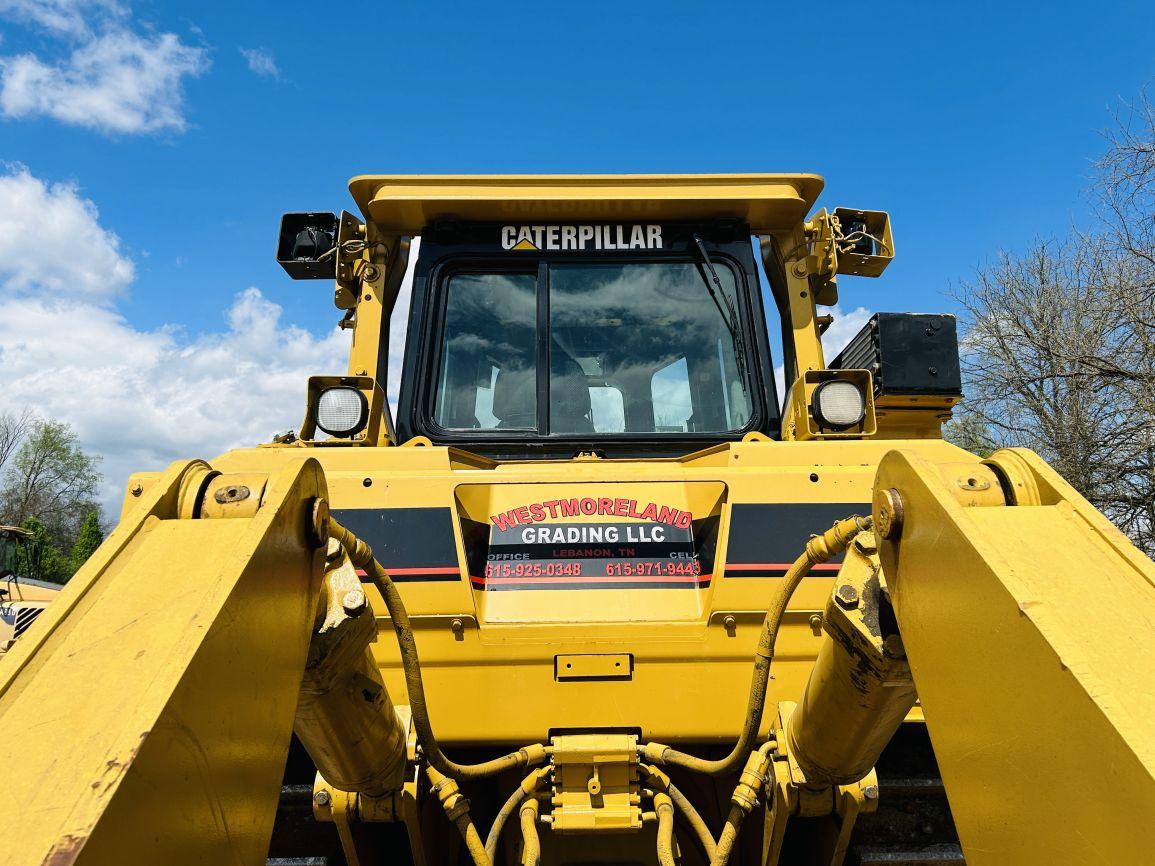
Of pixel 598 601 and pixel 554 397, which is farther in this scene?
pixel 554 397

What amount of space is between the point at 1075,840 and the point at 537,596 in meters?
1.68

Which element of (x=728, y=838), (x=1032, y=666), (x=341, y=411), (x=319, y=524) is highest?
(x=341, y=411)

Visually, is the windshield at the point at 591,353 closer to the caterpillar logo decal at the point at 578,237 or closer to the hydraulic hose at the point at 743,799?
the caterpillar logo decal at the point at 578,237

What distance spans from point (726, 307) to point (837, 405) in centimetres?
82

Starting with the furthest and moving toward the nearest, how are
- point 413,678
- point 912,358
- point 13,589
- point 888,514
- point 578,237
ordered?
point 13,589 → point 912,358 → point 578,237 → point 413,678 → point 888,514

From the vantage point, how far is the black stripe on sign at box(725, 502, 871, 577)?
8.25 feet

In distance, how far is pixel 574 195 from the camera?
386cm

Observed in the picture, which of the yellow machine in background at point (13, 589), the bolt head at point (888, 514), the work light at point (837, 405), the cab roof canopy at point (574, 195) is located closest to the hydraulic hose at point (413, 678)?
the bolt head at point (888, 514)

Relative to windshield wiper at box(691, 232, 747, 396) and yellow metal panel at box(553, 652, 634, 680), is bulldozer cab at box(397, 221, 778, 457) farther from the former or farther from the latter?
yellow metal panel at box(553, 652, 634, 680)

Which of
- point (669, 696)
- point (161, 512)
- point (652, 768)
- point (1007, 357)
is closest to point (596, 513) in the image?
point (669, 696)

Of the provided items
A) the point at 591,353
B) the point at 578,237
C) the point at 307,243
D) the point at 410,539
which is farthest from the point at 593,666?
the point at 307,243

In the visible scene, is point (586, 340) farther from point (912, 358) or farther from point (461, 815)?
point (461, 815)

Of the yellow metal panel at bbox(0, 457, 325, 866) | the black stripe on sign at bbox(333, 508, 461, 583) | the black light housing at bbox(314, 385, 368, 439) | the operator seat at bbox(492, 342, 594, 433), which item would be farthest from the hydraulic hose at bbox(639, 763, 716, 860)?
the black light housing at bbox(314, 385, 368, 439)

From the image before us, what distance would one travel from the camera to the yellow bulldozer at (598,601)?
4.07 ft
